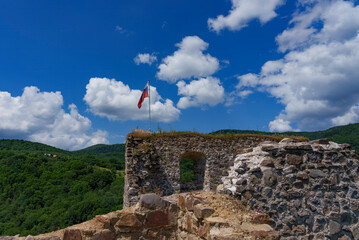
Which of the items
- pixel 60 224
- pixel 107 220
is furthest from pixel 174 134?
pixel 60 224

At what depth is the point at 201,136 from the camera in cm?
995

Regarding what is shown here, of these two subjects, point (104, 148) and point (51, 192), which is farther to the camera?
point (104, 148)

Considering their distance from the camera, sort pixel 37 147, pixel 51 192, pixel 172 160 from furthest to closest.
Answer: pixel 37 147, pixel 51 192, pixel 172 160

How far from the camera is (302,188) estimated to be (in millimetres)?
3291

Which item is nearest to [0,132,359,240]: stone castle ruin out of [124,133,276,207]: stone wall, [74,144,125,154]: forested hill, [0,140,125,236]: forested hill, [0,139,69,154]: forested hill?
[124,133,276,207]: stone wall

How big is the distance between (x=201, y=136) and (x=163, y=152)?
5.78 feet

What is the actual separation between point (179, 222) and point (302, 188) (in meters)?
1.83

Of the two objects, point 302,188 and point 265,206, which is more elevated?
point 302,188

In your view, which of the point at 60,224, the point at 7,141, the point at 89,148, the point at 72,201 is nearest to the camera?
the point at 60,224

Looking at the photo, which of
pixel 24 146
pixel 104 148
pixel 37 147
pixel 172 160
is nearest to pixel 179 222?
pixel 172 160

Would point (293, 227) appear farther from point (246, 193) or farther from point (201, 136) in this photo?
point (201, 136)

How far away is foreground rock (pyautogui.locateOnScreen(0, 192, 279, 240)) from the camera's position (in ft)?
9.24

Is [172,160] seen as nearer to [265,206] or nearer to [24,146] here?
[265,206]

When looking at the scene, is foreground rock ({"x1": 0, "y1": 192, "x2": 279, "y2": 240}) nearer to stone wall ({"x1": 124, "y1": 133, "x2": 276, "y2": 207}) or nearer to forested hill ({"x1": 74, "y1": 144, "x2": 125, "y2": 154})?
stone wall ({"x1": 124, "y1": 133, "x2": 276, "y2": 207})
